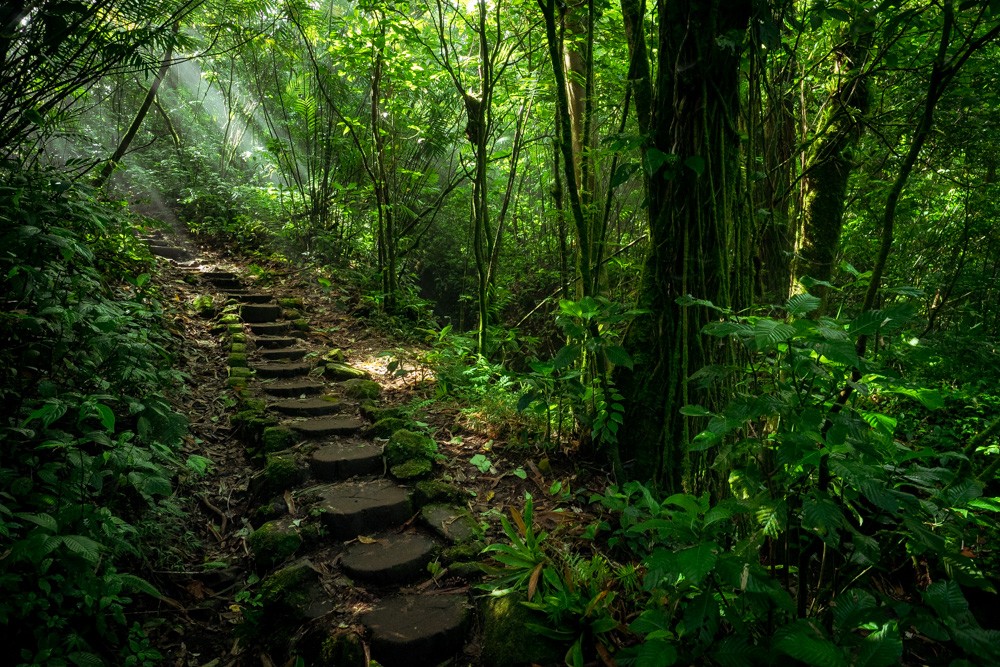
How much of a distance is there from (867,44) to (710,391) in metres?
3.59

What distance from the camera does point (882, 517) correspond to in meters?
1.51

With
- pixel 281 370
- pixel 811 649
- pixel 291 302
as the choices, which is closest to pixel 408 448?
pixel 281 370

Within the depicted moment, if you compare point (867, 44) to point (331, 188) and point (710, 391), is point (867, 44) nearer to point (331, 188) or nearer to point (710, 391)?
point (710, 391)

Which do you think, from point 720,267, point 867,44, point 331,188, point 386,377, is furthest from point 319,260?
point 867,44

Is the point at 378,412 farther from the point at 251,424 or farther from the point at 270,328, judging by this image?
the point at 270,328

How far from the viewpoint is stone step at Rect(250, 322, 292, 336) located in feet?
18.2

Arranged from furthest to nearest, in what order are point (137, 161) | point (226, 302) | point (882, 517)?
point (137, 161), point (226, 302), point (882, 517)

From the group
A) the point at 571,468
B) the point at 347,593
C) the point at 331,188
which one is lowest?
the point at 347,593

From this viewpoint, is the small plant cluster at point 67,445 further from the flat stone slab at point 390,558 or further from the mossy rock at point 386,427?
the mossy rock at point 386,427

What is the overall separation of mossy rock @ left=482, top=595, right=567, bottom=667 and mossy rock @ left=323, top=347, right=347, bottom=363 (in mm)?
3411

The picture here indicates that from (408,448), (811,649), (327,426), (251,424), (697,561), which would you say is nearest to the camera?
(811,649)

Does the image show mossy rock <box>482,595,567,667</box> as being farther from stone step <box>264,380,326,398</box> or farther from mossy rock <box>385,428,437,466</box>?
stone step <box>264,380,326,398</box>

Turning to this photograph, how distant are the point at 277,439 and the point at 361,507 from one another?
3.14 ft

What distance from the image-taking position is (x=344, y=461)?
334 cm
